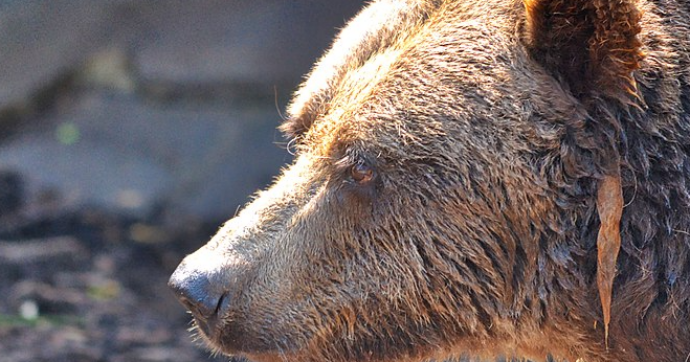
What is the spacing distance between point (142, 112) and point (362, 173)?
531cm

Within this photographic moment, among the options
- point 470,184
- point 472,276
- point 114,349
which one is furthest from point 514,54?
A: point 114,349

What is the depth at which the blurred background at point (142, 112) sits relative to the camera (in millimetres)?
7363

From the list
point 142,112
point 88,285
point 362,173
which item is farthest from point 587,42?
point 142,112

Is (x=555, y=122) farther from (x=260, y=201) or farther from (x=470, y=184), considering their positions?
(x=260, y=201)

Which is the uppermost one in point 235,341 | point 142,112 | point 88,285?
point 142,112

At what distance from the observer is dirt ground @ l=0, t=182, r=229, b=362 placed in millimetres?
5750

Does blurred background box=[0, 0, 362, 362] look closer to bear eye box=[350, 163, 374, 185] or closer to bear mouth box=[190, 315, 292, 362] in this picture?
bear mouth box=[190, 315, 292, 362]

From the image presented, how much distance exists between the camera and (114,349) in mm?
5754

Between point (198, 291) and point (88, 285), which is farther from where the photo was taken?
point (88, 285)

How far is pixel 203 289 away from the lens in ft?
10.2

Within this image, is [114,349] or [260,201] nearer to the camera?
[260,201]

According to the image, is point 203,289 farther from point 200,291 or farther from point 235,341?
point 235,341

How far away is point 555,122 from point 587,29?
28 cm

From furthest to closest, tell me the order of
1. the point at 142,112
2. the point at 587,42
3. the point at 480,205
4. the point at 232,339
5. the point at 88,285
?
the point at 142,112 < the point at 88,285 < the point at 232,339 < the point at 480,205 < the point at 587,42
